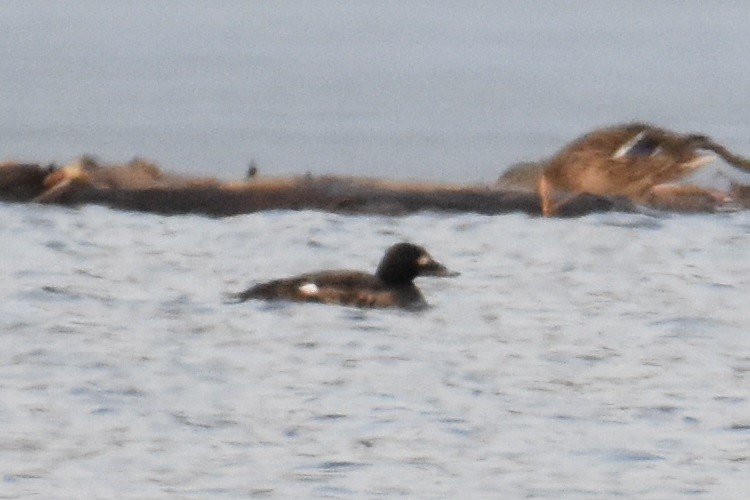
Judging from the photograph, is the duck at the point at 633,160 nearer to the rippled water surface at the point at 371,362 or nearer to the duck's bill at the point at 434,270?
the rippled water surface at the point at 371,362

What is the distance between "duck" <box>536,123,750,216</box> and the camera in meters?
18.3

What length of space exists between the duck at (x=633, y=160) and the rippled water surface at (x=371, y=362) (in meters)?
1.55

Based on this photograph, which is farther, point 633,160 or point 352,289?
point 633,160

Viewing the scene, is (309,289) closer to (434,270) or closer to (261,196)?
(434,270)

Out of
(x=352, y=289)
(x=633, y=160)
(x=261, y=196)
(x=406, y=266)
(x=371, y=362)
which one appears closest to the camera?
(x=371, y=362)

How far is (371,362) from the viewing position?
11.5 m

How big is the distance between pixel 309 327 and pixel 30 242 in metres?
3.18

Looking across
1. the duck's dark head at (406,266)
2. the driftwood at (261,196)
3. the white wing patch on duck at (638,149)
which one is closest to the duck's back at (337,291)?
the duck's dark head at (406,266)

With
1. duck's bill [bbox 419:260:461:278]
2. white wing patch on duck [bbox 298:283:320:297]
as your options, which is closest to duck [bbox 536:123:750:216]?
duck's bill [bbox 419:260:461:278]

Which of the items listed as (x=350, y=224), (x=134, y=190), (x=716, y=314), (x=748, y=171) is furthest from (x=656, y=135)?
(x=716, y=314)

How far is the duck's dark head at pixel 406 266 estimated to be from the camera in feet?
46.0

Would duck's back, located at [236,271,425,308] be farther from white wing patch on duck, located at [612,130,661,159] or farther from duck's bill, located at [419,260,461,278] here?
white wing patch on duck, located at [612,130,661,159]

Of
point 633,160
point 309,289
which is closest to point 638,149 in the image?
point 633,160

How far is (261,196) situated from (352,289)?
12.7 feet
